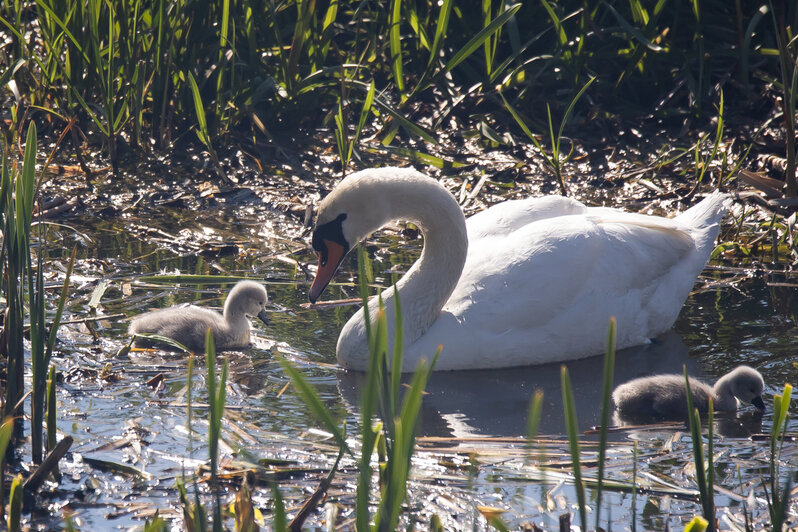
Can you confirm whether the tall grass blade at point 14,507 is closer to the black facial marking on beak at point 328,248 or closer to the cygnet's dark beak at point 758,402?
the black facial marking on beak at point 328,248

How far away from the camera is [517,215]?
17.8 feet

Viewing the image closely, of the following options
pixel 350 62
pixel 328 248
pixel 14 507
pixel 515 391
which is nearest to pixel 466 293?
pixel 515 391

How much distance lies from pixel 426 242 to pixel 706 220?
5.54ft

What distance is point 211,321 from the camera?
4.87 m

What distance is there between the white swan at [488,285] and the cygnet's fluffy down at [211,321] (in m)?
0.36

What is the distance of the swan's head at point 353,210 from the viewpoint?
15.8 feet

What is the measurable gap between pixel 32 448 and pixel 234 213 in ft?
11.1

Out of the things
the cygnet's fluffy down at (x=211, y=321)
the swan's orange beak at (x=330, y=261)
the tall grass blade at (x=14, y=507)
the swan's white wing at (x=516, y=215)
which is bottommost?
the tall grass blade at (x=14, y=507)

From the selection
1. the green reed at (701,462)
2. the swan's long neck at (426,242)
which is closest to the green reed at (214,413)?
the green reed at (701,462)

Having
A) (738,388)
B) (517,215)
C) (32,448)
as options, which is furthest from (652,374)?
(32,448)

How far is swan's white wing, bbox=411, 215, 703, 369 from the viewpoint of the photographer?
4781 millimetres

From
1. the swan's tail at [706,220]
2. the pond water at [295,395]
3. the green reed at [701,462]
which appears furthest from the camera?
the swan's tail at [706,220]

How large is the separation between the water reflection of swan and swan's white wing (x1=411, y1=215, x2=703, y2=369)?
0.07 m

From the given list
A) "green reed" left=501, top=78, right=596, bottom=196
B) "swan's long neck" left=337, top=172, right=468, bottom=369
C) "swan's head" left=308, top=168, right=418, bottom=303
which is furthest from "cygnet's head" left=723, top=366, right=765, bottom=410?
"green reed" left=501, top=78, right=596, bottom=196
